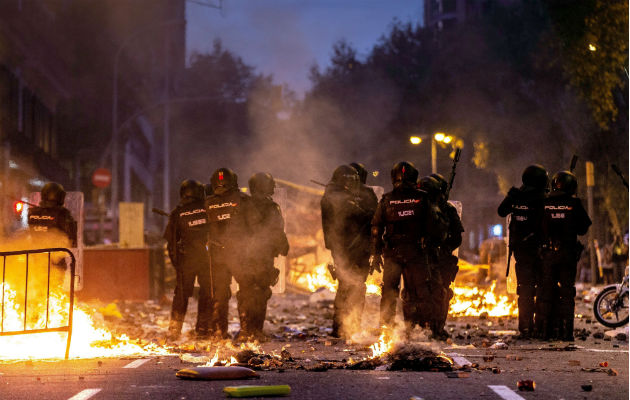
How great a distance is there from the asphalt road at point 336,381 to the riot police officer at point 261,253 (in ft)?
7.17

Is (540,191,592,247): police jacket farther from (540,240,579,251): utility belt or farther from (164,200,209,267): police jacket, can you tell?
(164,200,209,267): police jacket

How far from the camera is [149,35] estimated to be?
2276 inches

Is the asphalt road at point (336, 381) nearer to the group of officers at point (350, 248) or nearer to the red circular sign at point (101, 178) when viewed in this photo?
the group of officers at point (350, 248)

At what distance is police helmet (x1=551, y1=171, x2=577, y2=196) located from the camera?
38.7ft

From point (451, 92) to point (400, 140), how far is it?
6429 mm

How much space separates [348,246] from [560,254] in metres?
2.57

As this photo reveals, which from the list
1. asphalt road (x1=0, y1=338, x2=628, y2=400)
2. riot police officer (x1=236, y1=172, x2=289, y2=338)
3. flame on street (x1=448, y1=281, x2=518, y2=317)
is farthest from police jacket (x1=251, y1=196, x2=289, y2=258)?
flame on street (x1=448, y1=281, x2=518, y2=317)

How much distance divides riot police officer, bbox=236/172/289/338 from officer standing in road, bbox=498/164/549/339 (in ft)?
9.45

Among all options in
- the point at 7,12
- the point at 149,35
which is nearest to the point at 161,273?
the point at 7,12

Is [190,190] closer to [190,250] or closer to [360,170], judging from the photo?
[190,250]

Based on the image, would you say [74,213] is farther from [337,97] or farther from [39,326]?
[337,97]

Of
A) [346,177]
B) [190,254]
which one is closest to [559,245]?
[346,177]

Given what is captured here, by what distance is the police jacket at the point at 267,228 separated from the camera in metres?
12.2

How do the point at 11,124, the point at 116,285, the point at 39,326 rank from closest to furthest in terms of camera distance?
the point at 39,326 → the point at 116,285 → the point at 11,124
